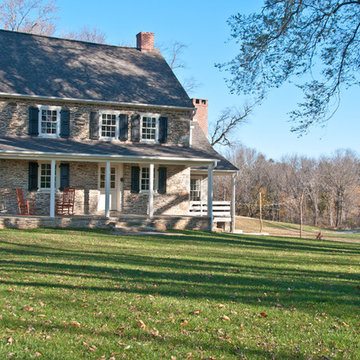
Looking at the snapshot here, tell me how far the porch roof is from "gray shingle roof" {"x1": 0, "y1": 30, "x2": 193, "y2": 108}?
2.06m

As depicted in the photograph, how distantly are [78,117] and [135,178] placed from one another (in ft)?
12.2

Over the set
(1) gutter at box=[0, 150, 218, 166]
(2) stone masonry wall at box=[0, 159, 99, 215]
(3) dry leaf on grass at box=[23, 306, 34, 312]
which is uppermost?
(1) gutter at box=[0, 150, 218, 166]

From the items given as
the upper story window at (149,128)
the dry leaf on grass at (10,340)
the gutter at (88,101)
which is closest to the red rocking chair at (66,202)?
the gutter at (88,101)

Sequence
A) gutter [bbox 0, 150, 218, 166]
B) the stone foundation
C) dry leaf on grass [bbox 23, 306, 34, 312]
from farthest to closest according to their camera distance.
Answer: gutter [bbox 0, 150, 218, 166], the stone foundation, dry leaf on grass [bbox 23, 306, 34, 312]

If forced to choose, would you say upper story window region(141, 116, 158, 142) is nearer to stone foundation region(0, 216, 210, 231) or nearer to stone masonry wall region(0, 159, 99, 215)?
stone masonry wall region(0, 159, 99, 215)

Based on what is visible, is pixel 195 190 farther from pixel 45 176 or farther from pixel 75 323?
pixel 75 323

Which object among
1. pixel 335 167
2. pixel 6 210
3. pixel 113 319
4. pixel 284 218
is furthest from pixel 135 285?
pixel 335 167

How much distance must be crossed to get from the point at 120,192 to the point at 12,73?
7.01m

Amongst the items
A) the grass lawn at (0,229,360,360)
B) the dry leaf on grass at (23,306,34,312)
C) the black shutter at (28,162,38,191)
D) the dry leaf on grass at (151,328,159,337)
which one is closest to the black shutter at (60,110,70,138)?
the black shutter at (28,162,38,191)

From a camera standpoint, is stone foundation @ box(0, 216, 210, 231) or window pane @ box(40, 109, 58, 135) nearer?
stone foundation @ box(0, 216, 210, 231)

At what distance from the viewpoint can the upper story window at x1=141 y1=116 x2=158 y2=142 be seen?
20750 millimetres

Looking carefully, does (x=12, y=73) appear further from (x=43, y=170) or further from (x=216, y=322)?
(x=216, y=322)

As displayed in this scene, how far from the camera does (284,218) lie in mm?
47281

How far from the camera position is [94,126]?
19.9 metres
